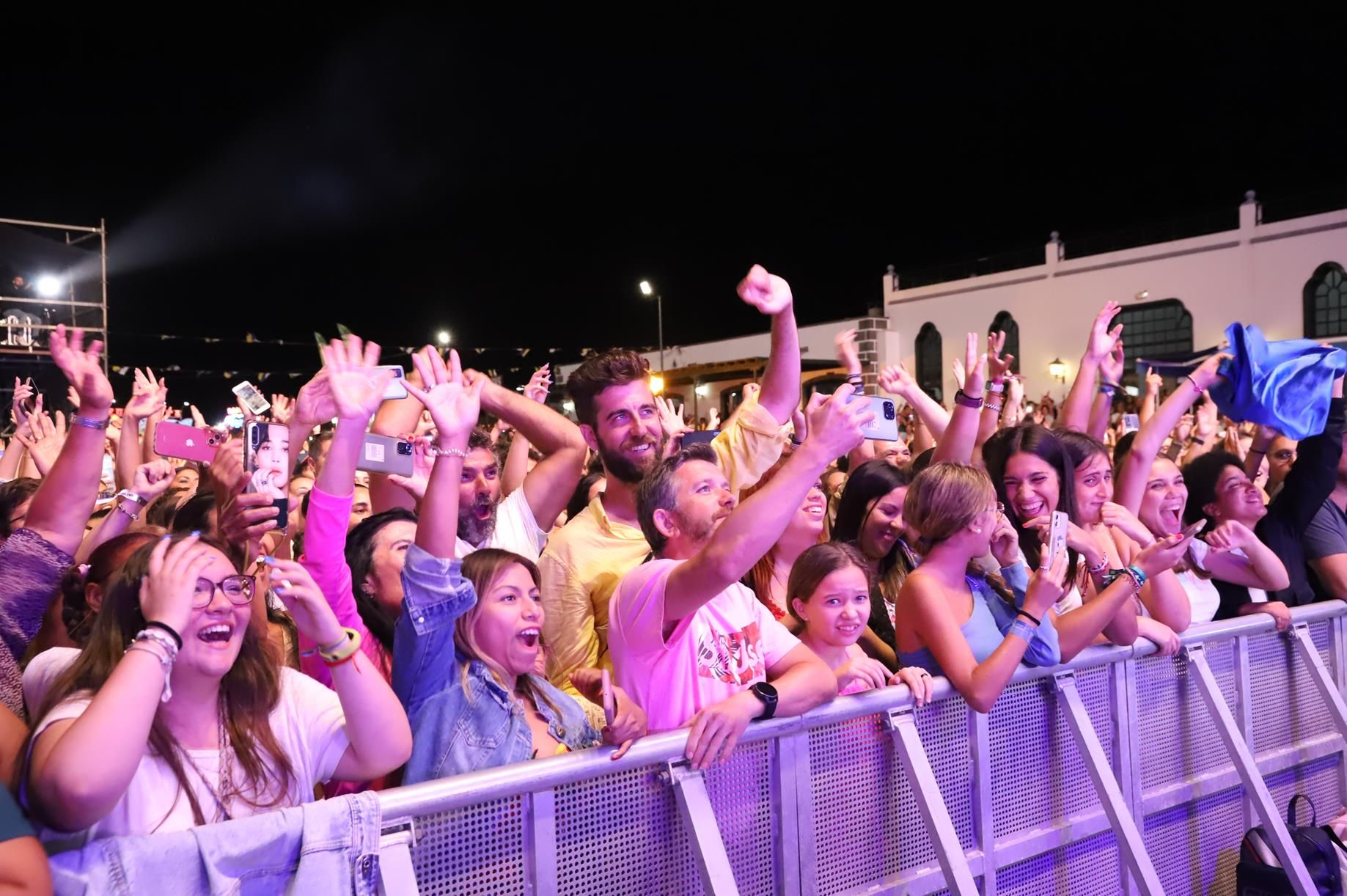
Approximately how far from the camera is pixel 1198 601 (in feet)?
13.1

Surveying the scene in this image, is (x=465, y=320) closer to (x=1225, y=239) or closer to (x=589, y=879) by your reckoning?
(x=1225, y=239)

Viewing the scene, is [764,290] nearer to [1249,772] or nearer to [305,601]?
[305,601]

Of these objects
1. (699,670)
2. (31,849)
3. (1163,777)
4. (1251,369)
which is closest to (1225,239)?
(1251,369)

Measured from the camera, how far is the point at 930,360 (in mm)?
26438

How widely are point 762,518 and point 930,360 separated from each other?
82.8ft

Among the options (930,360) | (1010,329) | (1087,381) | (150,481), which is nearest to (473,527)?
(150,481)

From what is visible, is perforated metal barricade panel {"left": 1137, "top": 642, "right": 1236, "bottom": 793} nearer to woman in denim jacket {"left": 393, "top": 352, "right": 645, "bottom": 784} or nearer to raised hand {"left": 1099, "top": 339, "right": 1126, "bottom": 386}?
raised hand {"left": 1099, "top": 339, "right": 1126, "bottom": 386}

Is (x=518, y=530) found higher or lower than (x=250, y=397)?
lower

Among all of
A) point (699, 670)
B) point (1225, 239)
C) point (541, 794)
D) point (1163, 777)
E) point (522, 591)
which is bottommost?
point (1163, 777)

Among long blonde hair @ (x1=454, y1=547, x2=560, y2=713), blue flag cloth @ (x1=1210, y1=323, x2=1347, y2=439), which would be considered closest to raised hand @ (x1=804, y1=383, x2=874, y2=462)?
long blonde hair @ (x1=454, y1=547, x2=560, y2=713)

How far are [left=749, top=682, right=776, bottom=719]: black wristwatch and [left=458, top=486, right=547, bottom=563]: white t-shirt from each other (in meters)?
1.20

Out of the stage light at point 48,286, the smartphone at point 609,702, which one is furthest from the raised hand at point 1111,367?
the stage light at point 48,286

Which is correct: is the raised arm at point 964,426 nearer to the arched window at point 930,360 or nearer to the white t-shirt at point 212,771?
the white t-shirt at point 212,771

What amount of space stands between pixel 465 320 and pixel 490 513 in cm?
3437
